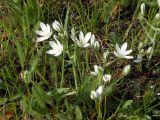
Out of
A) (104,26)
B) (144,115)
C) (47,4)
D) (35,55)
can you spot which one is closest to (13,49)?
(35,55)

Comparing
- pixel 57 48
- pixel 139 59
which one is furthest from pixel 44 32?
pixel 139 59

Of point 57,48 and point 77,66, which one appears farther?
point 77,66

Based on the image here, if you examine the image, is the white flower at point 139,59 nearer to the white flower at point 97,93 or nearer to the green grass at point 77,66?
the green grass at point 77,66

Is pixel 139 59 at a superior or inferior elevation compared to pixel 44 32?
inferior

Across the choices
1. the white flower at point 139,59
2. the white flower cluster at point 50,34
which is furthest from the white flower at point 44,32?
the white flower at point 139,59

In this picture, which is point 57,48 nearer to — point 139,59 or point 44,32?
point 44,32

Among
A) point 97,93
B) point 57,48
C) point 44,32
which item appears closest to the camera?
point 97,93

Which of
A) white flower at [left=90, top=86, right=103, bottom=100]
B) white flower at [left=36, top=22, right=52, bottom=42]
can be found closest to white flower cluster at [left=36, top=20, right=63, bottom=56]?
white flower at [left=36, top=22, right=52, bottom=42]

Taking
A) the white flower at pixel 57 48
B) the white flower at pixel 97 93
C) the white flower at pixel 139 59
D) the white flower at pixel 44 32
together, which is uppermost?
the white flower at pixel 44 32

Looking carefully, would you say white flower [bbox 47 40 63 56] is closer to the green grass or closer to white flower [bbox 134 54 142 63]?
the green grass
